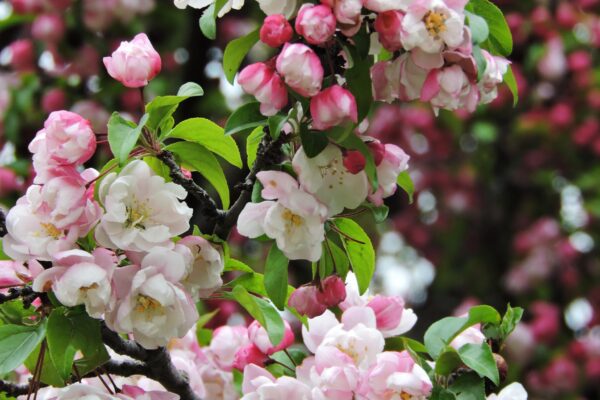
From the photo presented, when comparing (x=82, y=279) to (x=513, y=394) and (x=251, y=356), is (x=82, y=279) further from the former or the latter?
(x=513, y=394)

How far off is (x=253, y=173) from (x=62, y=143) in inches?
8.4

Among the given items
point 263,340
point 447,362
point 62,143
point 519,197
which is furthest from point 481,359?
point 519,197

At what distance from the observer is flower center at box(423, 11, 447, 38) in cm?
102

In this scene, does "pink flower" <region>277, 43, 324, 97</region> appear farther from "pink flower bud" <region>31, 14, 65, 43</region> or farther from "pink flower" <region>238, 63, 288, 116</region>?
"pink flower bud" <region>31, 14, 65, 43</region>

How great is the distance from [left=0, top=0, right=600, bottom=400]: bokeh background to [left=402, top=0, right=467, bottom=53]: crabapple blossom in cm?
269

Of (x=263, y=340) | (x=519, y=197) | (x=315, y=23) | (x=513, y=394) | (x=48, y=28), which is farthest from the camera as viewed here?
(x=519, y=197)

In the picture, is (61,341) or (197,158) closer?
(61,341)

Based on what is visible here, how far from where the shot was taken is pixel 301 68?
1027mm

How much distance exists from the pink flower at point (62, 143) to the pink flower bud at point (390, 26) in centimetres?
33

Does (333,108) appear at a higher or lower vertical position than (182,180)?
higher

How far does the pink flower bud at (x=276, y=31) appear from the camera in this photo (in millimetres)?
1050

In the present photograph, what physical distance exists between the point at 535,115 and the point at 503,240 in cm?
61

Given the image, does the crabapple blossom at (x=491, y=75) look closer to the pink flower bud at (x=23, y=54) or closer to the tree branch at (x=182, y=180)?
the tree branch at (x=182, y=180)

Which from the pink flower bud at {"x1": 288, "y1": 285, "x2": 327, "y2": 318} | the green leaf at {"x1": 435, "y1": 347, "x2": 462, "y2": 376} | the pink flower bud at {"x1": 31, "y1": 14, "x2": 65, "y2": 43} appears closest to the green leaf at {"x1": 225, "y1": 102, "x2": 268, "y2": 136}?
the pink flower bud at {"x1": 288, "y1": 285, "x2": 327, "y2": 318}
